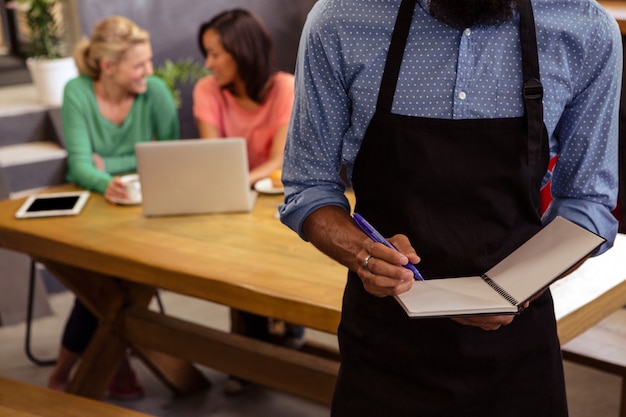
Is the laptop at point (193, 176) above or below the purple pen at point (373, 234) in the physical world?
below

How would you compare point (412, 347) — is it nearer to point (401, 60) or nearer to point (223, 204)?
point (401, 60)

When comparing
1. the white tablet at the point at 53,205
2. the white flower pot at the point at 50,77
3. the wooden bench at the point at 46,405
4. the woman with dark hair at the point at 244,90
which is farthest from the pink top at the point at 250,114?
the wooden bench at the point at 46,405

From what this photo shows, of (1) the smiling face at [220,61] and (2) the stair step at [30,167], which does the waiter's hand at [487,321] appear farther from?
(2) the stair step at [30,167]

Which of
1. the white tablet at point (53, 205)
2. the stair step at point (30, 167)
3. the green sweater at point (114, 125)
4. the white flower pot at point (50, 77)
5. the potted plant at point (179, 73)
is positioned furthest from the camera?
the white flower pot at point (50, 77)

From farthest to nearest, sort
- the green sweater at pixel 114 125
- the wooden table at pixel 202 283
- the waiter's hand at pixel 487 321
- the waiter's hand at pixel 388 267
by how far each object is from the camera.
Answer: the green sweater at pixel 114 125 → the wooden table at pixel 202 283 → the waiter's hand at pixel 487 321 → the waiter's hand at pixel 388 267

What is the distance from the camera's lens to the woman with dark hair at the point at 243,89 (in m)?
4.05

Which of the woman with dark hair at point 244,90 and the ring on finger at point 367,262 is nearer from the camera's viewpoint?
the ring on finger at point 367,262

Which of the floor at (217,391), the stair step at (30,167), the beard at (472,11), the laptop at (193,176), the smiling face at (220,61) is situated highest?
the beard at (472,11)

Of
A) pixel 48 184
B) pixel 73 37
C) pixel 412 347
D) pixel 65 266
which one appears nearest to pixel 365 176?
pixel 412 347

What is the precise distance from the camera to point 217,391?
12.8 feet

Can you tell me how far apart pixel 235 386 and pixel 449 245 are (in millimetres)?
2309

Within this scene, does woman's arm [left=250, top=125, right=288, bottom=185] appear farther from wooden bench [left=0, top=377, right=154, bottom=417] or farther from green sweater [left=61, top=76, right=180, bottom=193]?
wooden bench [left=0, top=377, right=154, bottom=417]

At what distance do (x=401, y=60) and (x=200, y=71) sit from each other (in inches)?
147

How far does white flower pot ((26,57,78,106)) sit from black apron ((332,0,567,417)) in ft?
12.0
